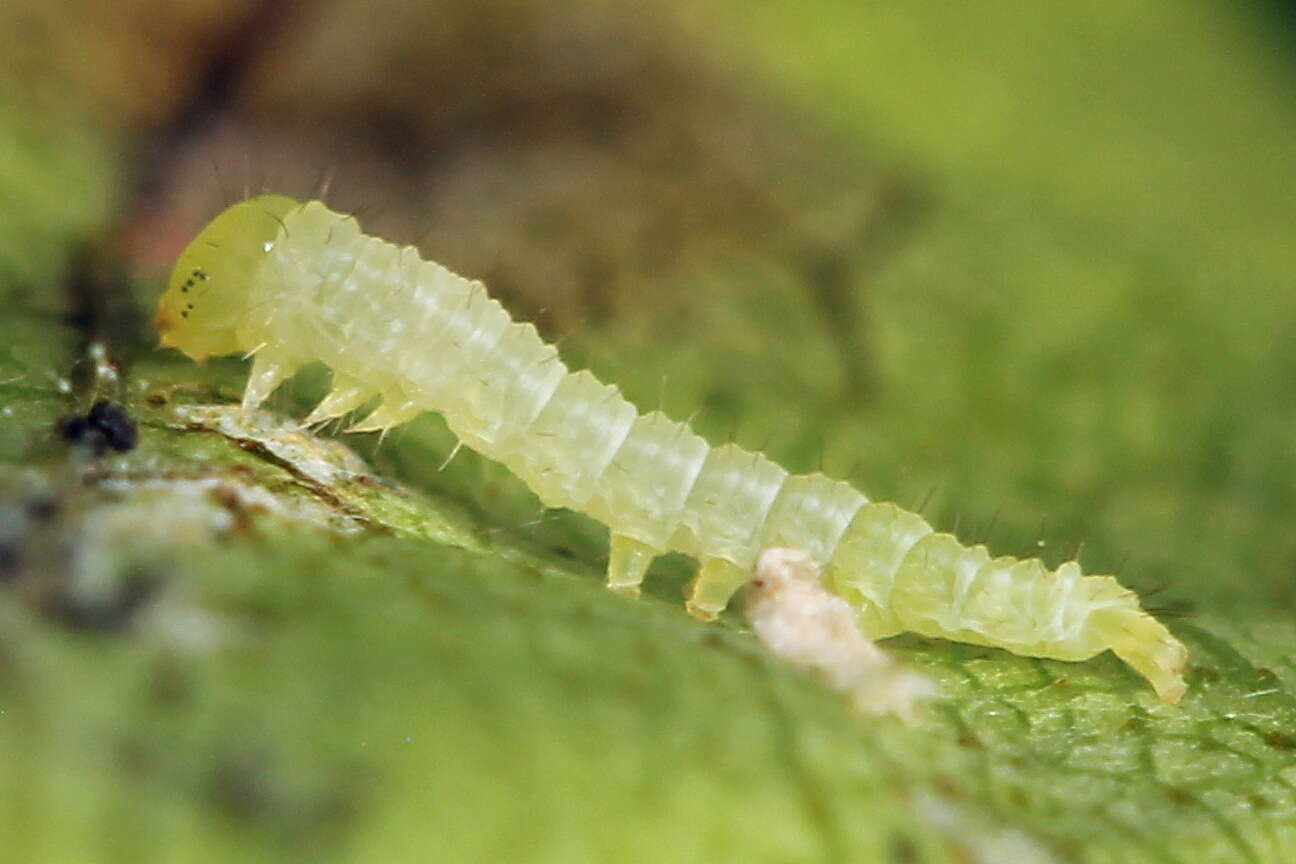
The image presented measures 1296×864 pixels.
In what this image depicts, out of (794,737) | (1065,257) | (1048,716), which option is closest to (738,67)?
(1065,257)

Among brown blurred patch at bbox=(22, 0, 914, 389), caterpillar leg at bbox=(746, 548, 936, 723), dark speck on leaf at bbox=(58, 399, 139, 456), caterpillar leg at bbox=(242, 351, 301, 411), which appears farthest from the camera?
brown blurred patch at bbox=(22, 0, 914, 389)

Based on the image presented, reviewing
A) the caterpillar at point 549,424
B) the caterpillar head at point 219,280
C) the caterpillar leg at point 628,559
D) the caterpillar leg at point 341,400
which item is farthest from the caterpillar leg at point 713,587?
the caterpillar head at point 219,280

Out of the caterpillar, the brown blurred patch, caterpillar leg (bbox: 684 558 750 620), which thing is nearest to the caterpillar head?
the caterpillar

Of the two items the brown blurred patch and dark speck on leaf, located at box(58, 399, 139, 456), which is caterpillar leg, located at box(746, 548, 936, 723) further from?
dark speck on leaf, located at box(58, 399, 139, 456)

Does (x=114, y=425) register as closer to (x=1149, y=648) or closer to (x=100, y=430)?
(x=100, y=430)

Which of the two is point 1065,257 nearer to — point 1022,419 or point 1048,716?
point 1022,419

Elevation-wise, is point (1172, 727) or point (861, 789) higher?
point (1172, 727)

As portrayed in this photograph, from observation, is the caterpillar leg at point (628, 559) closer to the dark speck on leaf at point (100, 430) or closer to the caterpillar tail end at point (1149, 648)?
the caterpillar tail end at point (1149, 648)
